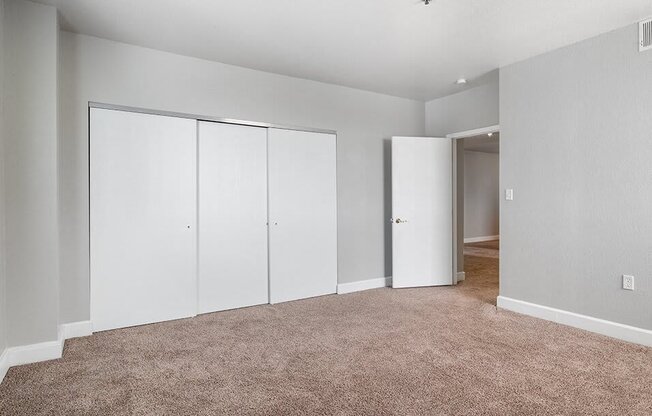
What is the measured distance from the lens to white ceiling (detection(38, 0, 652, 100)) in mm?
2682

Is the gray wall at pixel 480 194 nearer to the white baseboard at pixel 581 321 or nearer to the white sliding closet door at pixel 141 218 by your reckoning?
the white baseboard at pixel 581 321


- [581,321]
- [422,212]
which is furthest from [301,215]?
[581,321]

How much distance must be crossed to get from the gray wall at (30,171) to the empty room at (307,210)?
0.01 meters

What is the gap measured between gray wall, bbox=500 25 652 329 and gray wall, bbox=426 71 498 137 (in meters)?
0.54

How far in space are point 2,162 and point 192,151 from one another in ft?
4.74

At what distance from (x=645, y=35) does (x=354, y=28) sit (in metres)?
2.19

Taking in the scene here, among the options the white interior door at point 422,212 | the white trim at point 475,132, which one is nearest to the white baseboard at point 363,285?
the white interior door at point 422,212

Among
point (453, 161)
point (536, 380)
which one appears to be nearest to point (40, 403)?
point (536, 380)

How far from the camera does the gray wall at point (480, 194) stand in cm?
977

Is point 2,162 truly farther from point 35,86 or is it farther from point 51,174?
point 35,86

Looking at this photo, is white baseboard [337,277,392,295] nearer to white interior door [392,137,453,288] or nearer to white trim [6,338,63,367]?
white interior door [392,137,453,288]

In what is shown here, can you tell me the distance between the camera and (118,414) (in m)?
1.94

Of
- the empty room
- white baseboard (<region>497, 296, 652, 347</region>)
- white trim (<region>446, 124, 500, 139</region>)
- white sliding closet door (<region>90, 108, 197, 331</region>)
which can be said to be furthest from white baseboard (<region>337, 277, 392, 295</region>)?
white trim (<region>446, 124, 500, 139</region>)

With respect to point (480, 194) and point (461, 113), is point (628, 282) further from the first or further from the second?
point (480, 194)
